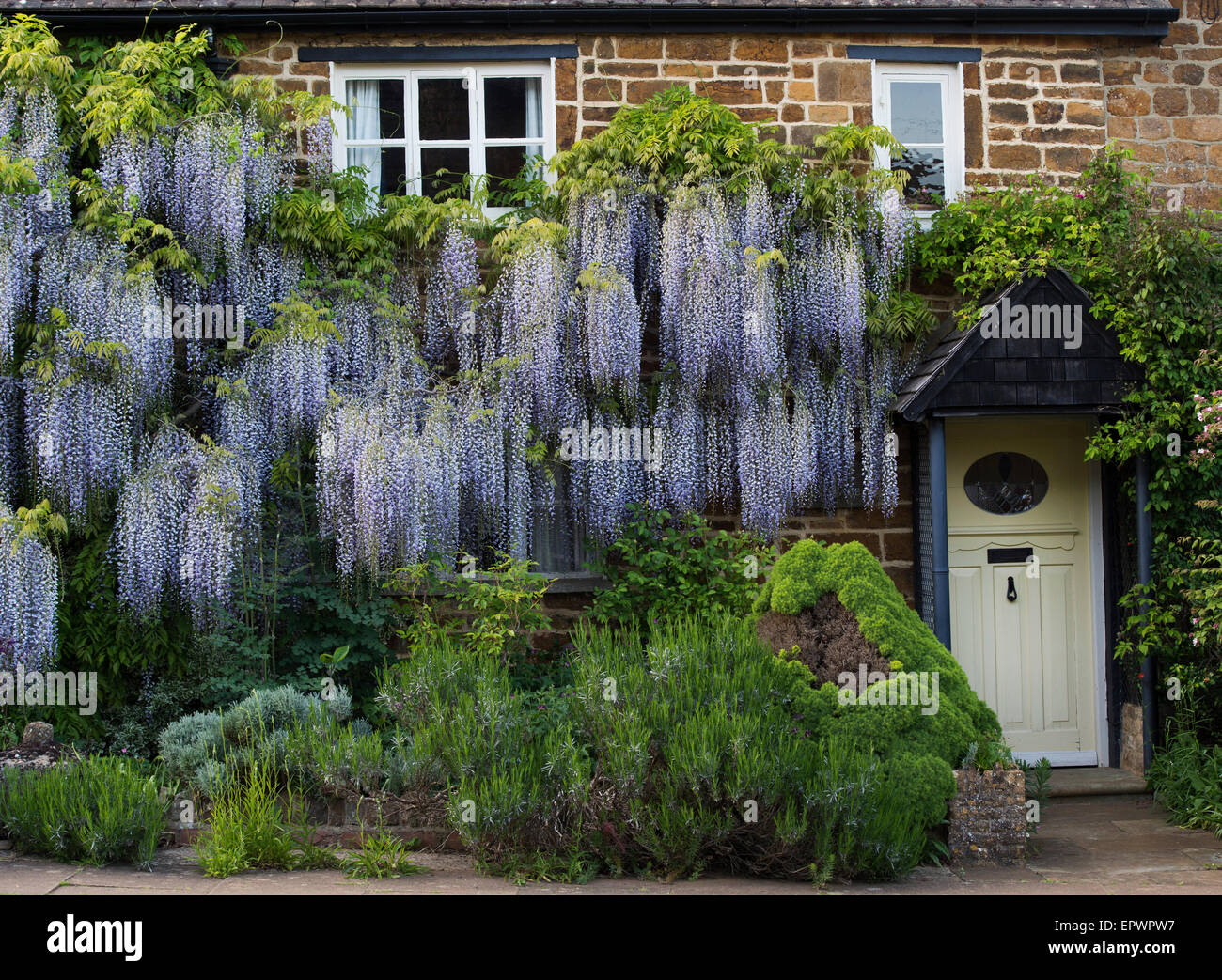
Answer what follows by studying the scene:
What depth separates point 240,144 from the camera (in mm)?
7184

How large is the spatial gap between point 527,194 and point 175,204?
91.1 inches

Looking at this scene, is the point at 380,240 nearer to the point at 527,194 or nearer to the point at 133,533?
the point at 527,194

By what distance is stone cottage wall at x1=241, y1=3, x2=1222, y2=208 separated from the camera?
26.2 ft

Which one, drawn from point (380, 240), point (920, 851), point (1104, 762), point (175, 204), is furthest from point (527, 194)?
point (1104, 762)

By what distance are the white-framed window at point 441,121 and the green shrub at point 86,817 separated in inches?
181

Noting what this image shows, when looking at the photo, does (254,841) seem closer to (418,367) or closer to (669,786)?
(669,786)

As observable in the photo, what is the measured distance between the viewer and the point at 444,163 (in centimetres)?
812

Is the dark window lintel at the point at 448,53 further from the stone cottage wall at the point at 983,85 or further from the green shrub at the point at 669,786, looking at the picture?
the green shrub at the point at 669,786

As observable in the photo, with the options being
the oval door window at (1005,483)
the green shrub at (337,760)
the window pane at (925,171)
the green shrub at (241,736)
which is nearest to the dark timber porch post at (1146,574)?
the oval door window at (1005,483)

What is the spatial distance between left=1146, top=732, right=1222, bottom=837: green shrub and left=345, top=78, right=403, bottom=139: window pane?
6.76 m

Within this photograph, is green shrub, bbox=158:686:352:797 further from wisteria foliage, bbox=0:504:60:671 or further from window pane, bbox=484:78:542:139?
window pane, bbox=484:78:542:139

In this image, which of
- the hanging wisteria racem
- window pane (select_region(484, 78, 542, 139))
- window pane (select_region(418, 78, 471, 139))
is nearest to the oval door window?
the hanging wisteria racem

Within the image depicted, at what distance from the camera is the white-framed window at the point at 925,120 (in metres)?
8.14

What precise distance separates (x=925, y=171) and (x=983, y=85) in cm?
74
